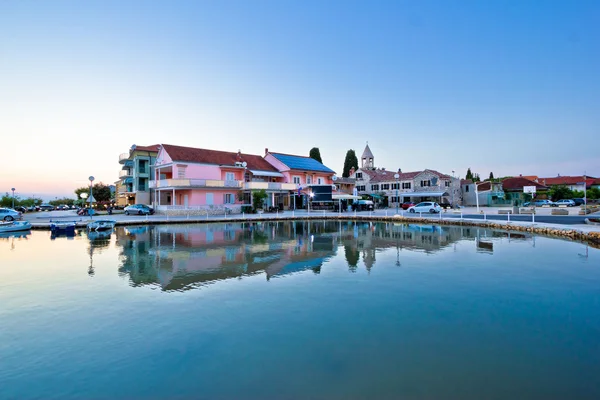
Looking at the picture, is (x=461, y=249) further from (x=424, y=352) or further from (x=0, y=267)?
(x=0, y=267)

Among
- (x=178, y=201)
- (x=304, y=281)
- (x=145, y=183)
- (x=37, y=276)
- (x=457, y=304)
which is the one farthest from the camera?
(x=145, y=183)

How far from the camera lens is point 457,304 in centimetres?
763

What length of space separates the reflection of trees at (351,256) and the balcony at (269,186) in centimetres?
2463

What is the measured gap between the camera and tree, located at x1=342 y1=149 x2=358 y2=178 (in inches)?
2643

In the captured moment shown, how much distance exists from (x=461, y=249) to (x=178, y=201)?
30.5 m

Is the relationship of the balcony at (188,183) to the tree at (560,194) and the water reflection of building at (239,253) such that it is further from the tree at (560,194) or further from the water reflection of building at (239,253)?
the tree at (560,194)

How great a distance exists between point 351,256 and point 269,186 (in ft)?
91.4

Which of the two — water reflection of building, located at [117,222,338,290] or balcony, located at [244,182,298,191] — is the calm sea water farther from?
balcony, located at [244,182,298,191]

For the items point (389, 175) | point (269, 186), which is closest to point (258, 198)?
point (269, 186)

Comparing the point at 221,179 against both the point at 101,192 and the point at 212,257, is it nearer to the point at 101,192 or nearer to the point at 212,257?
the point at 101,192

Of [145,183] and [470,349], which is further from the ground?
[145,183]

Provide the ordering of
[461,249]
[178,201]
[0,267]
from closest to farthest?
[0,267]
[461,249]
[178,201]

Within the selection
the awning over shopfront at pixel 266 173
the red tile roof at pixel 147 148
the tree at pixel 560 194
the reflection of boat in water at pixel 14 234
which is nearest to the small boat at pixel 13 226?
the reflection of boat in water at pixel 14 234

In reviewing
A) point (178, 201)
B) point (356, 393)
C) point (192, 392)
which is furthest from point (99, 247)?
point (178, 201)
